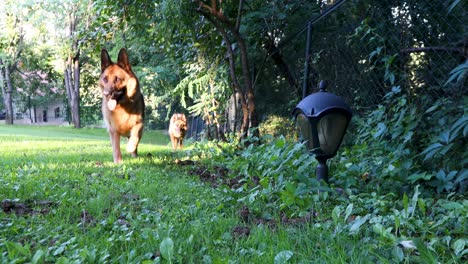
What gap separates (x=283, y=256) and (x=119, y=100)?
4601mm

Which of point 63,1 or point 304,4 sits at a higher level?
point 63,1

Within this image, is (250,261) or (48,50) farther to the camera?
(48,50)

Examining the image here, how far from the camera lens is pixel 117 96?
5.73m

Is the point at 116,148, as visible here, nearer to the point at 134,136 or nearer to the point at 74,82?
the point at 134,136

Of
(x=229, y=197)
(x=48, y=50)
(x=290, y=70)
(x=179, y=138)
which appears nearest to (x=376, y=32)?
(x=229, y=197)

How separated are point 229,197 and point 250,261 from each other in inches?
51.4

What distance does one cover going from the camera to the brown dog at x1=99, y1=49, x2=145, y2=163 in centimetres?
569

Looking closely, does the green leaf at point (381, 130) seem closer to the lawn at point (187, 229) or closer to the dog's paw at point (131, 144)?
the lawn at point (187, 229)

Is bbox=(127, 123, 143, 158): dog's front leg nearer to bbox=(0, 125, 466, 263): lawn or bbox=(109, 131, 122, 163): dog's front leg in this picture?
bbox=(109, 131, 122, 163): dog's front leg

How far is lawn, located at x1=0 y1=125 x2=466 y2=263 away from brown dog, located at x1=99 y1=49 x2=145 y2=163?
7.34 ft

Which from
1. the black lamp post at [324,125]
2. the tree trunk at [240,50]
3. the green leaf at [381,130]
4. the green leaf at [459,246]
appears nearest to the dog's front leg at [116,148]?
the tree trunk at [240,50]

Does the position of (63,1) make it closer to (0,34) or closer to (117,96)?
(0,34)

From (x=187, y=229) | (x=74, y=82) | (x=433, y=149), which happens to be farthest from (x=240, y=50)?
(x=74, y=82)

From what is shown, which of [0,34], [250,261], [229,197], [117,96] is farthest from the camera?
[0,34]
